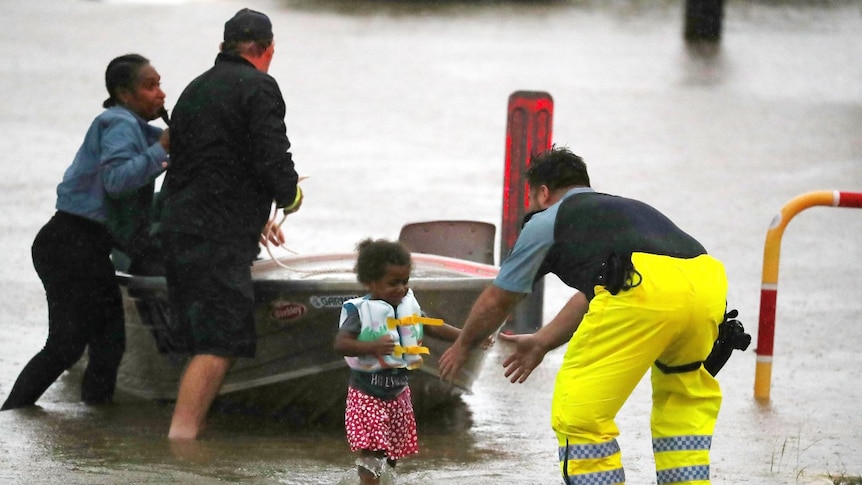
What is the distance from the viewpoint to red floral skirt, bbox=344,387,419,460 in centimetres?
541

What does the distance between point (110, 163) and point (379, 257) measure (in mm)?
1811

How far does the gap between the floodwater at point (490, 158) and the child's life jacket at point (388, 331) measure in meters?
0.55

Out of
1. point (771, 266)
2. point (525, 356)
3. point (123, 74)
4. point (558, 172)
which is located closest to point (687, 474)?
point (525, 356)

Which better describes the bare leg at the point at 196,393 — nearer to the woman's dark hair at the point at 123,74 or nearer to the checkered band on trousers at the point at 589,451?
the woman's dark hair at the point at 123,74

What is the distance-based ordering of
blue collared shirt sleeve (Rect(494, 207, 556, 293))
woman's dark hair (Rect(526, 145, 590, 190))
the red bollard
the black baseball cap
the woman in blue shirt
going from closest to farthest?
1. blue collared shirt sleeve (Rect(494, 207, 556, 293))
2. woman's dark hair (Rect(526, 145, 590, 190))
3. the black baseball cap
4. the woman in blue shirt
5. the red bollard

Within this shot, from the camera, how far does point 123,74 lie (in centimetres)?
688

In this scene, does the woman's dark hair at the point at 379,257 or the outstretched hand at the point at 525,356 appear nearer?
the outstretched hand at the point at 525,356

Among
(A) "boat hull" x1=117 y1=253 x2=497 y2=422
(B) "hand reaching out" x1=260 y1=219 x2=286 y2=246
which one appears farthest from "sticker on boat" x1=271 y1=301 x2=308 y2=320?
(B) "hand reaching out" x1=260 y1=219 x2=286 y2=246

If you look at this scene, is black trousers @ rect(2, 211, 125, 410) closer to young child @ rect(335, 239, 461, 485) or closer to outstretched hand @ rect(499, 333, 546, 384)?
young child @ rect(335, 239, 461, 485)

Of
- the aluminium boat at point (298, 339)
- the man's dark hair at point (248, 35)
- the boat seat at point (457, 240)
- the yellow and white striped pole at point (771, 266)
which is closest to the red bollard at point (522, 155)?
the boat seat at point (457, 240)

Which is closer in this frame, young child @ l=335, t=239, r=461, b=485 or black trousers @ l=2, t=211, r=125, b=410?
young child @ l=335, t=239, r=461, b=485

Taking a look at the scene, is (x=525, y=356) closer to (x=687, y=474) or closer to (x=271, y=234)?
(x=687, y=474)

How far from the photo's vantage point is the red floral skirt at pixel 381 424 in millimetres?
5414

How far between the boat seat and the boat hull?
42 cm
